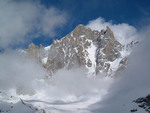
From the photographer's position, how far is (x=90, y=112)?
84125 millimetres

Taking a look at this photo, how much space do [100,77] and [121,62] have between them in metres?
27.5

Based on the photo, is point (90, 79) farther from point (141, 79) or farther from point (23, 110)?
point (23, 110)

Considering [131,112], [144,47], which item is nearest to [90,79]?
[144,47]

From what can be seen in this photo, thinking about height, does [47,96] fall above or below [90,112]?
above

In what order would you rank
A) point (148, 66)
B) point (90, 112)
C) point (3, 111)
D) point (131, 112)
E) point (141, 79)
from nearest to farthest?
point (3, 111)
point (131, 112)
point (90, 112)
point (141, 79)
point (148, 66)

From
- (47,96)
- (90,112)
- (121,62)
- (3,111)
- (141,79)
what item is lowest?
(3,111)

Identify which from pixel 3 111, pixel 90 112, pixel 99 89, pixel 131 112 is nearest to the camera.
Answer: pixel 3 111

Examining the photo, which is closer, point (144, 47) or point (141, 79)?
point (141, 79)

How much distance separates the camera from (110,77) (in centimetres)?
18738

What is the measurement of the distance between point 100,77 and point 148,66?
5769 centimetres

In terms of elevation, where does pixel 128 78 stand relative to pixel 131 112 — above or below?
above

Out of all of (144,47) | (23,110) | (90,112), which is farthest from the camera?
(144,47)

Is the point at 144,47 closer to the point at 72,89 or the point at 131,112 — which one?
the point at 72,89

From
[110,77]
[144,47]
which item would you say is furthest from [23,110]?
[144,47]
